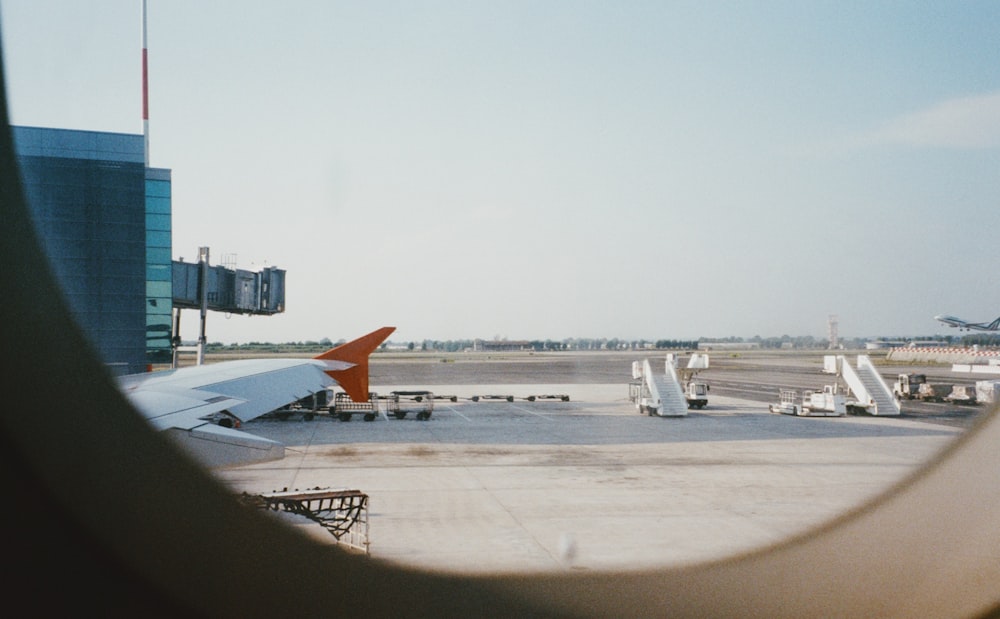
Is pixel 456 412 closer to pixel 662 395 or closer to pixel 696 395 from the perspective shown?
pixel 662 395

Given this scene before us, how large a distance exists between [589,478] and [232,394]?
623 centimetres

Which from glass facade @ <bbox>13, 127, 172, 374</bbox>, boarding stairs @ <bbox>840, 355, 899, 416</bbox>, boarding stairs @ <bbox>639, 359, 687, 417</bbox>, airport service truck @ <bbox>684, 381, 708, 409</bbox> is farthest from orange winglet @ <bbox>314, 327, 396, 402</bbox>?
boarding stairs @ <bbox>840, 355, 899, 416</bbox>

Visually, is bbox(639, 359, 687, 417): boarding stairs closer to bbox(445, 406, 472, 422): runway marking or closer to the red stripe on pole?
bbox(445, 406, 472, 422): runway marking

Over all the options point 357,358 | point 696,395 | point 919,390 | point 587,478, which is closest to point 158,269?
point 357,358

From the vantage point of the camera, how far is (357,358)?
1388 centimetres

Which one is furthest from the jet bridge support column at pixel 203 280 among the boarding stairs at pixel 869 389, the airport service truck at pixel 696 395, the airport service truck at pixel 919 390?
the airport service truck at pixel 919 390

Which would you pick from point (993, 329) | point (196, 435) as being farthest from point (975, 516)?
point (993, 329)

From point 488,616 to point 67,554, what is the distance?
4.81ft

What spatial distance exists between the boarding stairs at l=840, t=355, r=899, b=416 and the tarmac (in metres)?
0.90

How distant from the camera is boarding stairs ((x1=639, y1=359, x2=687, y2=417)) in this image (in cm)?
2305

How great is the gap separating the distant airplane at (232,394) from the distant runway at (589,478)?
0.37 meters

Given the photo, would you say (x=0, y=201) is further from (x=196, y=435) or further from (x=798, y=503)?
(x=798, y=503)

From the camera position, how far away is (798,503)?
10305 mm

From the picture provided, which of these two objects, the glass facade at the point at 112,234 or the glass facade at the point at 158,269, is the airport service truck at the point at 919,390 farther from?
the glass facade at the point at 112,234
